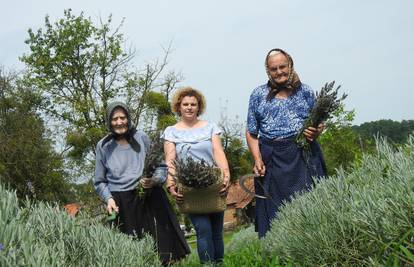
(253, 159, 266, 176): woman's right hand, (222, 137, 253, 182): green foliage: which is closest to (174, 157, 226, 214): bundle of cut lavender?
(253, 159, 266, 176): woman's right hand

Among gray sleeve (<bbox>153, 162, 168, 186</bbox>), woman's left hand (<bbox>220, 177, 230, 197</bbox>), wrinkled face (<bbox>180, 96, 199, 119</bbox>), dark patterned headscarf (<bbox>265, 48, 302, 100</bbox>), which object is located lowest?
woman's left hand (<bbox>220, 177, 230, 197</bbox>)

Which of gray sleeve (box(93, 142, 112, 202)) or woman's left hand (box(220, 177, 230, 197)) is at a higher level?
gray sleeve (box(93, 142, 112, 202))

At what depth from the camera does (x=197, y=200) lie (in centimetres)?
476

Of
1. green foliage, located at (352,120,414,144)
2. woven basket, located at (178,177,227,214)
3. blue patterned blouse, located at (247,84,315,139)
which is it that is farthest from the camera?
blue patterned blouse, located at (247,84,315,139)

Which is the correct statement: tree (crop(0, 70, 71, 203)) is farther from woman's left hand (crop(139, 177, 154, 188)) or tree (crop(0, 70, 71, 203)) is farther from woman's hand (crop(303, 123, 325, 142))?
woman's hand (crop(303, 123, 325, 142))

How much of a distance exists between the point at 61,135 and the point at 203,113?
77.8 ft

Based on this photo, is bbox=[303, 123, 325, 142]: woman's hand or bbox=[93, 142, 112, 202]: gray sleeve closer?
bbox=[303, 123, 325, 142]: woman's hand

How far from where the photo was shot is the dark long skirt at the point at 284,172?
4.70 meters

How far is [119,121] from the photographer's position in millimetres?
5031

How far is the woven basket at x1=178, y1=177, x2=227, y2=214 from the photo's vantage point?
464cm

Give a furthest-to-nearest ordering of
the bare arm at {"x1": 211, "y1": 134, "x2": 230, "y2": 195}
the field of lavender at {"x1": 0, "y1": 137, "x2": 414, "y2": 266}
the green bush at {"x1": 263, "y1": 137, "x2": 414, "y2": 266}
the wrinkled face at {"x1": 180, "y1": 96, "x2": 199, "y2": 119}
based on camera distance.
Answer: the wrinkled face at {"x1": 180, "y1": 96, "x2": 199, "y2": 119}
the bare arm at {"x1": 211, "y1": 134, "x2": 230, "y2": 195}
the green bush at {"x1": 263, "y1": 137, "x2": 414, "y2": 266}
the field of lavender at {"x1": 0, "y1": 137, "x2": 414, "y2": 266}

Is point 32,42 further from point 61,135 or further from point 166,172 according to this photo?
point 166,172

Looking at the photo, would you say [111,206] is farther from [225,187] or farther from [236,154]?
[236,154]

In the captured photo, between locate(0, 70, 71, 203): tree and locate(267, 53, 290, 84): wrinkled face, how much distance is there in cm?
1557
